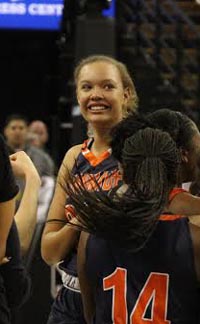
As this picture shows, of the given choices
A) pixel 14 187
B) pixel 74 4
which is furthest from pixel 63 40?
pixel 14 187

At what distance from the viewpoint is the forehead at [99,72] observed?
2.99 m

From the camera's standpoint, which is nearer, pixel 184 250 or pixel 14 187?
pixel 184 250

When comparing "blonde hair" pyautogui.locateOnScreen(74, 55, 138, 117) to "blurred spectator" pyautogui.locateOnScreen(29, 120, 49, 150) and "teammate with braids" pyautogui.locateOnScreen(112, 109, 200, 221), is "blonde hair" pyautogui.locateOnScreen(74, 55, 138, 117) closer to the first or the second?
"teammate with braids" pyautogui.locateOnScreen(112, 109, 200, 221)

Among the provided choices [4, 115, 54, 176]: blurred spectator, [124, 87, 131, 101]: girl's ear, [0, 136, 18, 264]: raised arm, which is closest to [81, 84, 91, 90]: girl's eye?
[124, 87, 131, 101]: girl's ear

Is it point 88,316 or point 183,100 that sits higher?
point 183,100

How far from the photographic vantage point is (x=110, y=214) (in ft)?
6.88

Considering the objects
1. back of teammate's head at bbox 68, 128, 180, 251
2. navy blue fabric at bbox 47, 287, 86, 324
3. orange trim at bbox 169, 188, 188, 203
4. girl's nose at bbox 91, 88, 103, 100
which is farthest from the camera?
girl's nose at bbox 91, 88, 103, 100

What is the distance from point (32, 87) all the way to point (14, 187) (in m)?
8.15

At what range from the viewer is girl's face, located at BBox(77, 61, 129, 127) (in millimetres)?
2957

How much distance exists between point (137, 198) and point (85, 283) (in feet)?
1.34

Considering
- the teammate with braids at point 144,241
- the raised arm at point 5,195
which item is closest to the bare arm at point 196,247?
the teammate with braids at point 144,241

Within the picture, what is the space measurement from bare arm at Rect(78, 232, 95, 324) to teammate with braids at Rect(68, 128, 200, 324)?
61 millimetres

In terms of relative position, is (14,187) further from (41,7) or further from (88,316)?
(41,7)

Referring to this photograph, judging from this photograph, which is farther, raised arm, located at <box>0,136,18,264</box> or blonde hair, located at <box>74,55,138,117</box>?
blonde hair, located at <box>74,55,138,117</box>
